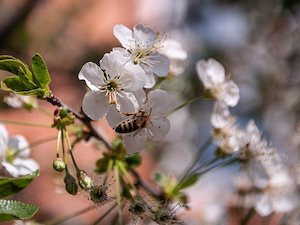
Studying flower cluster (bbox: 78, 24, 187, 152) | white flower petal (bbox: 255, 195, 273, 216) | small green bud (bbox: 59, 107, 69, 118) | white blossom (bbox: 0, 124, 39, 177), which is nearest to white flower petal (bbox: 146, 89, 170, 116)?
flower cluster (bbox: 78, 24, 187, 152)

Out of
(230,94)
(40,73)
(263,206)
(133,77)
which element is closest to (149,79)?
(133,77)

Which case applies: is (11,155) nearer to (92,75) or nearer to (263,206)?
(92,75)

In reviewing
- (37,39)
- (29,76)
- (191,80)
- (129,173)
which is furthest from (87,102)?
(37,39)

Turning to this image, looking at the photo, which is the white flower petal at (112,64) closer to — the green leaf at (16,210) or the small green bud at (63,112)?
the small green bud at (63,112)

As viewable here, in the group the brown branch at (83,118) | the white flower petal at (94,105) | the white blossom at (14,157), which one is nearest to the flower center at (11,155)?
the white blossom at (14,157)

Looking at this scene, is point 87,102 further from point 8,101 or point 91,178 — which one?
point 8,101
